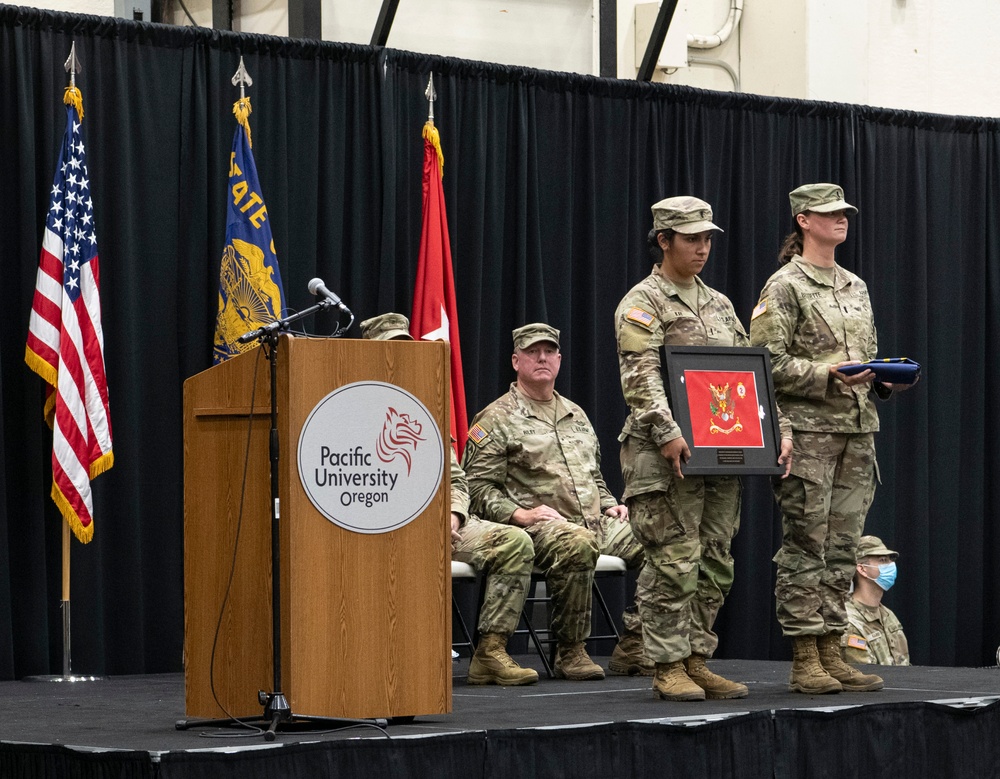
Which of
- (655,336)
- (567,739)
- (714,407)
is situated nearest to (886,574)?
(714,407)

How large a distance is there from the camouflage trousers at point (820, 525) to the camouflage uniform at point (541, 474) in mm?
1083

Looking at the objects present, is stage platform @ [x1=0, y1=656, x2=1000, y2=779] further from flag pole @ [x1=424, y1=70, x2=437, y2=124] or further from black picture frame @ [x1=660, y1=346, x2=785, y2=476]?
flag pole @ [x1=424, y1=70, x2=437, y2=124]

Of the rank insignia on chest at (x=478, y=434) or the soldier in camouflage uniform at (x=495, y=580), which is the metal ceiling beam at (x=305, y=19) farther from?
the rank insignia on chest at (x=478, y=434)

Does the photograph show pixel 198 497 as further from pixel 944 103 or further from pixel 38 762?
pixel 944 103

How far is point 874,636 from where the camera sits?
6.71 m

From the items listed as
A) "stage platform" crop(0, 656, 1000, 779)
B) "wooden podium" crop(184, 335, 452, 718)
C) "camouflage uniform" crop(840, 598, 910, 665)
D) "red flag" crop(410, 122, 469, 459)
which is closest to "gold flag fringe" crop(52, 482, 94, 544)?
"stage platform" crop(0, 656, 1000, 779)

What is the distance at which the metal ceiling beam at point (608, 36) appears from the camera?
311 inches

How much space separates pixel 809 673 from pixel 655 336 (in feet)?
3.44

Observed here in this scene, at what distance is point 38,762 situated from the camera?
3420mm

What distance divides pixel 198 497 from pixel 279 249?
2.88 m

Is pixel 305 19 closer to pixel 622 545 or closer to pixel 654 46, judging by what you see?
pixel 654 46

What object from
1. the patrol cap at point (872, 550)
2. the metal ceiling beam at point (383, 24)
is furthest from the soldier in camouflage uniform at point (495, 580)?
the patrol cap at point (872, 550)

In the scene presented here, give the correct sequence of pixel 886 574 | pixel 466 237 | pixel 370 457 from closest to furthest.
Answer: pixel 370 457
pixel 886 574
pixel 466 237

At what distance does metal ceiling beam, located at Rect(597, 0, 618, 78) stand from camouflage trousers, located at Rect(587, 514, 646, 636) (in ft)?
8.68
